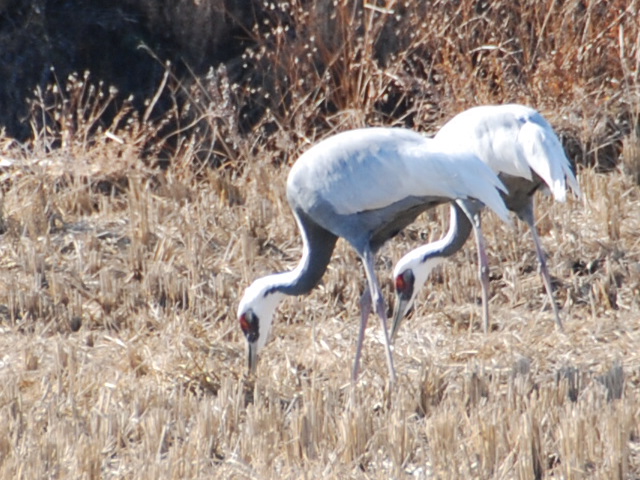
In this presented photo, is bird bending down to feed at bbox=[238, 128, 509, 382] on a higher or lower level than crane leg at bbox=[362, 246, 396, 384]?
higher

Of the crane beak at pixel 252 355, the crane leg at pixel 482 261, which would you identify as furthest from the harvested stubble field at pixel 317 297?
the crane leg at pixel 482 261

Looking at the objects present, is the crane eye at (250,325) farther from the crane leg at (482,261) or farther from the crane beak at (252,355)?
the crane leg at (482,261)

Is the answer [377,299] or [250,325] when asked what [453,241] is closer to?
[377,299]

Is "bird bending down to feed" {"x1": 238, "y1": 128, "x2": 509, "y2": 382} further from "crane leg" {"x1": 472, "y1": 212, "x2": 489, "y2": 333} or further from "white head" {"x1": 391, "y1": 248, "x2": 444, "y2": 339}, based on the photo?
"crane leg" {"x1": 472, "y1": 212, "x2": 489, "y2": 333}

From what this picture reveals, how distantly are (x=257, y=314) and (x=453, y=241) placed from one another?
116 centimetres

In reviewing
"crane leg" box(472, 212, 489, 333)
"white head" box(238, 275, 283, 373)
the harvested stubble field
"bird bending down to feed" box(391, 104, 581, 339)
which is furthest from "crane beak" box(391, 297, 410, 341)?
"white head" box(238, 275, 283, 373)

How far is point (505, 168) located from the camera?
263 inches

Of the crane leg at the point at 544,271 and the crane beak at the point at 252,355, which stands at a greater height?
the crane leg at the point at 544,271

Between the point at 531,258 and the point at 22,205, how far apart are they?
305 centimetres

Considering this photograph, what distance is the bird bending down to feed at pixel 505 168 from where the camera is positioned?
6.39 metres

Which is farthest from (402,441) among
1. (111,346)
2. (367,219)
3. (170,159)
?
(170,159)

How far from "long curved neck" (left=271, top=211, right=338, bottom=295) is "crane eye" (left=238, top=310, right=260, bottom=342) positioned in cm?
17

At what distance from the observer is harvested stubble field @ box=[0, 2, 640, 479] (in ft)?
15.4

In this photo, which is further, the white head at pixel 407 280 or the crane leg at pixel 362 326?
the white head at pixel 407 280
